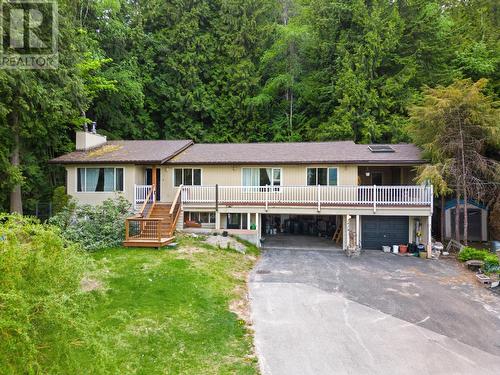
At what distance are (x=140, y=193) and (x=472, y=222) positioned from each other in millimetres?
18475

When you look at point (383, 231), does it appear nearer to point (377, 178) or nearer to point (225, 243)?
point (377, 178)

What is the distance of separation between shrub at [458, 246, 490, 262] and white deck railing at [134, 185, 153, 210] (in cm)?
1490

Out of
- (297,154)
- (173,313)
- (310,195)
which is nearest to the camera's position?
(173,313)

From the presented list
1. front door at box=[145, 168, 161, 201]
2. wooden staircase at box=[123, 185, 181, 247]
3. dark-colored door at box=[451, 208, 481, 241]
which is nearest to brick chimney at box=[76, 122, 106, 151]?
front door at box=[145, 168, 161, 201]

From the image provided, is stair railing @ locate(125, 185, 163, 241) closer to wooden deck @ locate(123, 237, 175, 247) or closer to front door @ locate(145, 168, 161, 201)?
wooden deck @ locate(123, 237, 175, 247)

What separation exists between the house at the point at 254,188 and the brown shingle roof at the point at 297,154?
5cm

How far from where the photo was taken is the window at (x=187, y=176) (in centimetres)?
1866

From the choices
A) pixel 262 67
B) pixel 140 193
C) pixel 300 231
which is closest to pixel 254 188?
pixel 300 231

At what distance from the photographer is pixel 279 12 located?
3381cm

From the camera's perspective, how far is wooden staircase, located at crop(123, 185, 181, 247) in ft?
46.6

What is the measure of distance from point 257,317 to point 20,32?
16020 mm

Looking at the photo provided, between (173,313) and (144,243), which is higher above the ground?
(144,243)

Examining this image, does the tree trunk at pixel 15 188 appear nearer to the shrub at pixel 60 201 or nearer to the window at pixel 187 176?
the shrub at pixel 60 201

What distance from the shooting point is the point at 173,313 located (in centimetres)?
862
